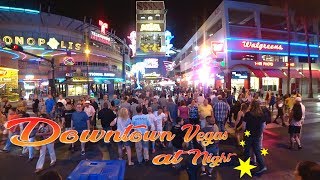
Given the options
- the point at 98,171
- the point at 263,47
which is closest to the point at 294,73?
the point at 263,47

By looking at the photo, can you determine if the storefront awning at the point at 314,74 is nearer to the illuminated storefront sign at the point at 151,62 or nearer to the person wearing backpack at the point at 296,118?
the person wearing backpack at the point at 296,118

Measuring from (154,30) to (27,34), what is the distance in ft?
130

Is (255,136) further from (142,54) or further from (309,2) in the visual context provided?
(142,54)

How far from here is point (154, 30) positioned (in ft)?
276

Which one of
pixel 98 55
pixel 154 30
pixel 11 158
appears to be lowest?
pixel 11 158

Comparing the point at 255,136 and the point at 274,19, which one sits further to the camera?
the point at 274,19

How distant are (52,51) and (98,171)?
147 ft

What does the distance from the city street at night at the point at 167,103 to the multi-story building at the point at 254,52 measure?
0.47 feet

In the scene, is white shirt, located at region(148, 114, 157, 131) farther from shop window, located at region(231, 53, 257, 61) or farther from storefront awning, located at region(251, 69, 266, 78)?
storefront awning, located at region(251, 69, 266, 78)

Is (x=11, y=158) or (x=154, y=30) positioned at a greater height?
(x=154, y=30)

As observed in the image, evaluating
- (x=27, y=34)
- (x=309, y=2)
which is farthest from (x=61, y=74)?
(x=309, y=2)

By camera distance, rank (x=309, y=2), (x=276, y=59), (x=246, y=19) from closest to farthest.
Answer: (x=309, y=2) → (x=276, y=59) → (x=246, y=19)

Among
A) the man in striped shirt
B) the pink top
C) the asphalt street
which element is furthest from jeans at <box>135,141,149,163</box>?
the man in striped shirt

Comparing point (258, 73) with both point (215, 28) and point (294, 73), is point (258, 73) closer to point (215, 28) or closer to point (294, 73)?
point (294, 73)
